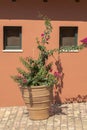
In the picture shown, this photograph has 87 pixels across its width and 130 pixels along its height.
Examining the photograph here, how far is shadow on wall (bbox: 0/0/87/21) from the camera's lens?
32.4 feet

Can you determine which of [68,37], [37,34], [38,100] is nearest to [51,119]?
[38,100]

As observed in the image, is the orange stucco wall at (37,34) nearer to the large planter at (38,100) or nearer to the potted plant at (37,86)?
the potted plant at (37,86)

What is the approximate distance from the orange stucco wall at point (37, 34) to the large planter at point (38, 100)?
1310mm

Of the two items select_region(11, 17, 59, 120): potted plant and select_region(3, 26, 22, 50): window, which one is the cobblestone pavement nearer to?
select_region(11, 17, 59, 120): potted plant

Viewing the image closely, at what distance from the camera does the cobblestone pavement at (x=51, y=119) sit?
27.6ft

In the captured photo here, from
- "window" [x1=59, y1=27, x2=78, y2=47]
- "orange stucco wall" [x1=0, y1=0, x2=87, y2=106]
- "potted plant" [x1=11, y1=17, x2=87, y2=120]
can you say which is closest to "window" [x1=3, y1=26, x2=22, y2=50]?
"orange stucco wall" [x1=0, y1=0, x2=87, y2=106]

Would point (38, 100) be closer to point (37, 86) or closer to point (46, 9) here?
point (37, 86)

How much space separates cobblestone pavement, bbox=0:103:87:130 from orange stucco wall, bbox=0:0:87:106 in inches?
18.9

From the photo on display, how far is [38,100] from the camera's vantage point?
28.8 feet

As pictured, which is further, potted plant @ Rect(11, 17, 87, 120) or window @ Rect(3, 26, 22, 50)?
window @ Rect(3, 26, 22, 50)

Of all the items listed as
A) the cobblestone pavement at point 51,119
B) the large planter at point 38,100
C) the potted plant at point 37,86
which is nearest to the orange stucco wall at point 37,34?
the cobblestone pavement at point 51,119

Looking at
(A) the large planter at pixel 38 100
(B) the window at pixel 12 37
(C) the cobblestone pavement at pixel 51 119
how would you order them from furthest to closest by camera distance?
(B) the window at pixel 12 37 → (A) the large planter at pixel 38 100 → (C) the cobblestone pavement at pixel 51 119

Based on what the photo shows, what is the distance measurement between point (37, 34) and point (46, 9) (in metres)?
0.64

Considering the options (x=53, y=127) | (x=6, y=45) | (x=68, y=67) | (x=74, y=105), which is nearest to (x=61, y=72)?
(x=68, y=67)
